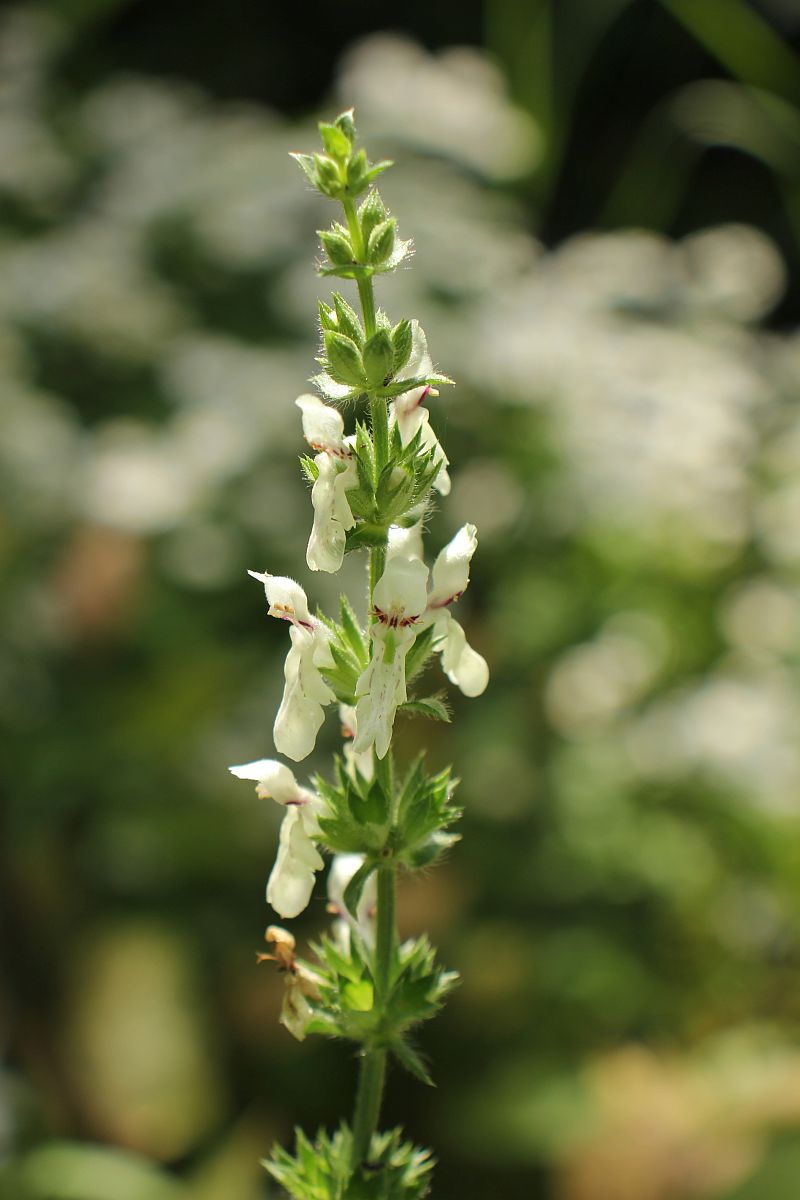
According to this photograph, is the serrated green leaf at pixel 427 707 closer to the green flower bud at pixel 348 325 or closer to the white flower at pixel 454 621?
the white flower at pixel 454 621

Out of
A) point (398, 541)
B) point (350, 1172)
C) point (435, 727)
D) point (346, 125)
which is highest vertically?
point (435, 727)

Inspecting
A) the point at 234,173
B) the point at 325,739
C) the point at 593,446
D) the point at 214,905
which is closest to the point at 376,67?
the point at 234,173

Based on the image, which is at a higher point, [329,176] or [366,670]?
[329,176]

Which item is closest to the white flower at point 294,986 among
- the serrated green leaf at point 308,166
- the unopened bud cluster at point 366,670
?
the unopened bud cluster at point 366,670

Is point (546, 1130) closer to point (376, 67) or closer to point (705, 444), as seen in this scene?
point (705, 444)

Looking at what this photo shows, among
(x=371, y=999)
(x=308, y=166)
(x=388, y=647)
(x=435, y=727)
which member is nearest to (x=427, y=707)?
(x=388, y=647)

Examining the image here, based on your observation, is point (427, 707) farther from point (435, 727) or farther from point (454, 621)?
point (435, 727)
